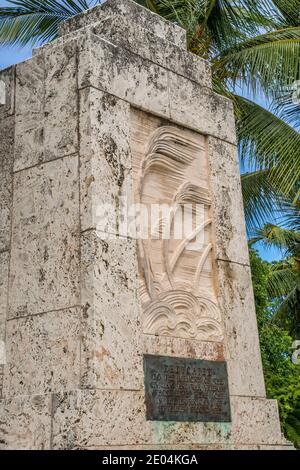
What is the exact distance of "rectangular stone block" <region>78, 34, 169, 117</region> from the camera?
22.1ft

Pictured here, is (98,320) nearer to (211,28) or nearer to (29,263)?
(29,263)

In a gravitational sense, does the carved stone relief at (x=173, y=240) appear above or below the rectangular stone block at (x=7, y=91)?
below

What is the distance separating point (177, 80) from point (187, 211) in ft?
4.27

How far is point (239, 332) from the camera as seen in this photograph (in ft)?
23.8

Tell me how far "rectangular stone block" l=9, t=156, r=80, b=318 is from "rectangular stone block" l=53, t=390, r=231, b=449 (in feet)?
2.64

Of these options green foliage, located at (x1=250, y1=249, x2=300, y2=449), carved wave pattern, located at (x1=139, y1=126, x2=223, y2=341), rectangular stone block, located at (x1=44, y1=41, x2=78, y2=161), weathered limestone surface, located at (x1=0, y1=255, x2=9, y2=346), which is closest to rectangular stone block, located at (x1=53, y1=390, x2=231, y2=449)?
carved wave pattern, located at (x1=139, y1=126, x2=223, y2=341)

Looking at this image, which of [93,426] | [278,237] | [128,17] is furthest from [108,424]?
[278,237]

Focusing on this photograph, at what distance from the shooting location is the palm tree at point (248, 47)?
13.4 metres

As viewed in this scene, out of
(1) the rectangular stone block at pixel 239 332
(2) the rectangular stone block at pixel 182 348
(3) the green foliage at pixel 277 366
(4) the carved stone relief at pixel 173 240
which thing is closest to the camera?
(2) the rectangular stone block at pixel 182 348

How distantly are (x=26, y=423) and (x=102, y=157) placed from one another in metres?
2.21

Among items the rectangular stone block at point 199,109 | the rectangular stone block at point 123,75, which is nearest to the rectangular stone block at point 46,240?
the rectangular stone block at point 123,75

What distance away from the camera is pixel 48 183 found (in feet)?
21.8

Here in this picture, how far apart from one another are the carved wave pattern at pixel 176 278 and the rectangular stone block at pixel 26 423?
1162 mm

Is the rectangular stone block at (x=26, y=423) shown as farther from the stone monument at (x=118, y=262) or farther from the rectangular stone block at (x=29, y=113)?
the rectangular stone block at (x=29, y=113)
